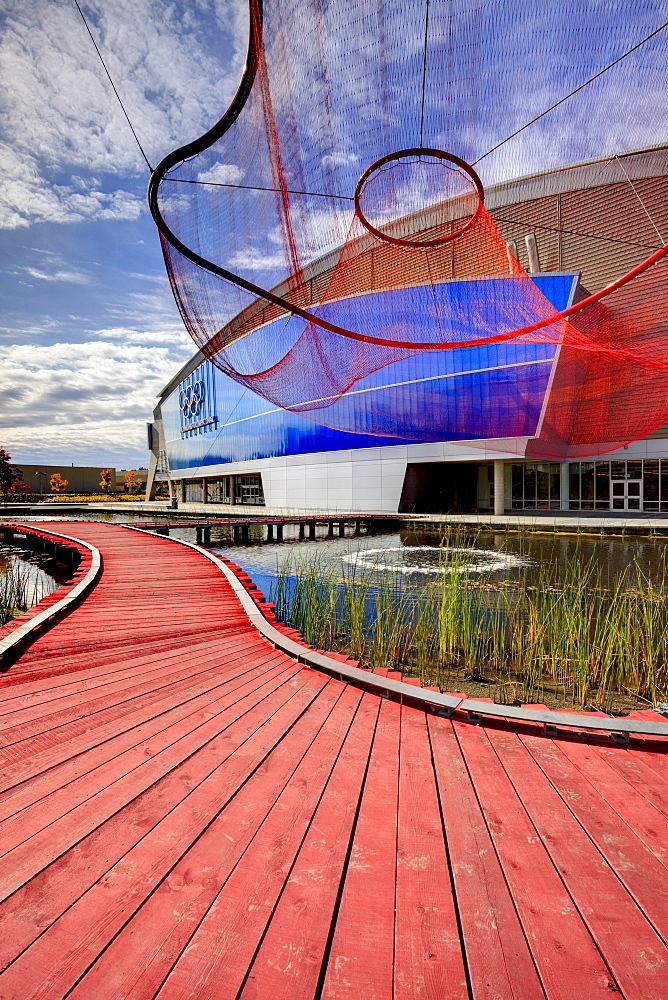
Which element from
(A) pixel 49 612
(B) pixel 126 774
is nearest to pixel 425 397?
(A) pixel 49 612

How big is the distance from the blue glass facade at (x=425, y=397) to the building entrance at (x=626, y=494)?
5970mm

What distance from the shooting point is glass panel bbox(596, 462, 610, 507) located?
20914 mm

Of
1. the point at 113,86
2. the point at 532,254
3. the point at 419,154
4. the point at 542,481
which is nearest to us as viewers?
the point at 113,86

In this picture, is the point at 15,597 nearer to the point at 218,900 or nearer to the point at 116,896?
the point at 116,896

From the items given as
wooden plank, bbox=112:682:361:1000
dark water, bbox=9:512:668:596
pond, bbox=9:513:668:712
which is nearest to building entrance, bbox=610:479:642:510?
dark water, bbox=9:512:668:596

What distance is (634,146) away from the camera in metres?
3.40

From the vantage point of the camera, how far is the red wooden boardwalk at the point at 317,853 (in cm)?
121

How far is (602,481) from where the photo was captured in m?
21.1

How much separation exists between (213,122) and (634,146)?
2.83 meters

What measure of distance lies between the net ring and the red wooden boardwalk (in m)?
3.84

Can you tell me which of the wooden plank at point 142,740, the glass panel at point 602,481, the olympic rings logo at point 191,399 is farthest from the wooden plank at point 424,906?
the olympic rings logo at point 191,399

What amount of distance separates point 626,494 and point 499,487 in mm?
4883

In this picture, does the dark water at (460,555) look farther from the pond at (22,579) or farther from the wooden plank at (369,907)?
the wooden plank at (369,907)

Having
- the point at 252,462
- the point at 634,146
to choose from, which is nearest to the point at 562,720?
the point at 634,146
